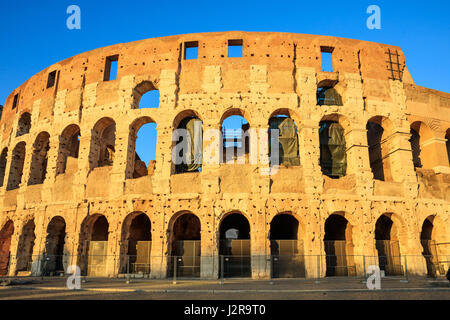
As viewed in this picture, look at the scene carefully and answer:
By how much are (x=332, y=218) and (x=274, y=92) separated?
312 inches

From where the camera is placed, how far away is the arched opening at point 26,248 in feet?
60.1

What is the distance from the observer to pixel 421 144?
1916 cm

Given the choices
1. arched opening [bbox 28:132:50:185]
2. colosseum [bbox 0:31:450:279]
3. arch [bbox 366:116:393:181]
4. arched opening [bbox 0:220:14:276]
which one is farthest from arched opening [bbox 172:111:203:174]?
arched opening [bbox 0:220:14:276]

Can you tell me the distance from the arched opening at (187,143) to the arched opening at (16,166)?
11.7 metres

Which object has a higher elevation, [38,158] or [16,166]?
[38,158]

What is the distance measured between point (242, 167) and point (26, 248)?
13.8 metres

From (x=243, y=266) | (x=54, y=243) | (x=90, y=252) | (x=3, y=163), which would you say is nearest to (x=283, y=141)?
(x=243, y=266)

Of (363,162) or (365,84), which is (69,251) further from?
(365,84)

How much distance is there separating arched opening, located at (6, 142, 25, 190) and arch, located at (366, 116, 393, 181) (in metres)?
22.2

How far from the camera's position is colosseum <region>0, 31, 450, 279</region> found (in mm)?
15289

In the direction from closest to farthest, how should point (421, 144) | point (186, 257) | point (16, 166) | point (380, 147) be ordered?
point (186, 257), point (380, 147), point (421, 144), point (16, 166)

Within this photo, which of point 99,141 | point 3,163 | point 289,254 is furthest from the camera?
point 3,163

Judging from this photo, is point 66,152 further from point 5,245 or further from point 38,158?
point 5,245

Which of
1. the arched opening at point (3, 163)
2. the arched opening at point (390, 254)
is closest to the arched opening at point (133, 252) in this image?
the arched opening at point (390, 254)
